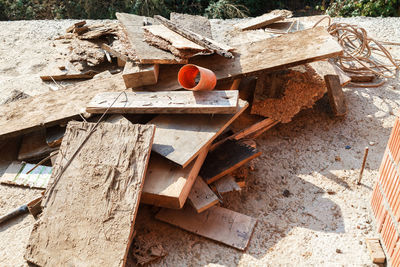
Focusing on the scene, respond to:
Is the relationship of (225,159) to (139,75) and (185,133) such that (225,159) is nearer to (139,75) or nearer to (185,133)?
(185,133)

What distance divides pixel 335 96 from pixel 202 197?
2173 mm

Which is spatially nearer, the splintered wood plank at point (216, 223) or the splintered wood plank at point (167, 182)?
the splintered wood plank at point (167, 182)

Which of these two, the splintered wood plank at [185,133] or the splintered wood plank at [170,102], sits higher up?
the splintered wood plank at [170,102]

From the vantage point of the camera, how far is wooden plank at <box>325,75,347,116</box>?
3.80m

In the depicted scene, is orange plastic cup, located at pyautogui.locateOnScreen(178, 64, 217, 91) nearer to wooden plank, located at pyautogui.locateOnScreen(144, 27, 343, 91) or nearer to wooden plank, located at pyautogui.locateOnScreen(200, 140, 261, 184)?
wooden plank, located at pyautogui.locateOnScreen(144, 27, 343, 91)

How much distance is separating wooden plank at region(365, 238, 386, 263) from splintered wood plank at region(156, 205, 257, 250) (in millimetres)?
898

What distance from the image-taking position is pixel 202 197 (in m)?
2.76

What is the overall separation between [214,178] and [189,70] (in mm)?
1081

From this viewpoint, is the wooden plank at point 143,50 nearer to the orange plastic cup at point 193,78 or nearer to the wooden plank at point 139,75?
the wooden plank at point 139,75

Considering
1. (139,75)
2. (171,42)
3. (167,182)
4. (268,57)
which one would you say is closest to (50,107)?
(139,75)

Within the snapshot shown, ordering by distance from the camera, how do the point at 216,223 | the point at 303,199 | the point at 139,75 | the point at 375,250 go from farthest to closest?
1. the point at 139,75
2. the point at 303,199
3. the point at 216,223
4. the point at 375,250

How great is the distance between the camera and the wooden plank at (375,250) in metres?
2.38

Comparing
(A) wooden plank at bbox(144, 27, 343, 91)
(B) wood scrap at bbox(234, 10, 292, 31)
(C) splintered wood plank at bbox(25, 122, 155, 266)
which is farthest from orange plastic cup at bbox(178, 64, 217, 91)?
(B) wood scrap at bbox(234, 10, 292, 31)

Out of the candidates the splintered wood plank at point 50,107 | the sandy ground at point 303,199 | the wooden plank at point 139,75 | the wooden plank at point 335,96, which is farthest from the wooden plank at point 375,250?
the splintered wood plank at point 50,107
